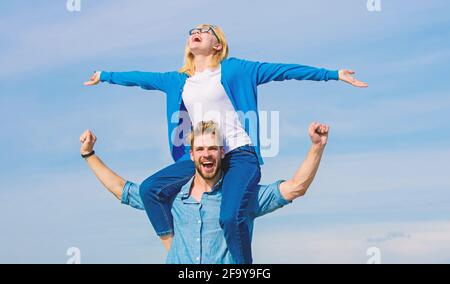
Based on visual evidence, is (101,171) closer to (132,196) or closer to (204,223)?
(132,196)

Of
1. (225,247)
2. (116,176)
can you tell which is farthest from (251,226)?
(116,176)

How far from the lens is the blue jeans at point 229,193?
5.94 m

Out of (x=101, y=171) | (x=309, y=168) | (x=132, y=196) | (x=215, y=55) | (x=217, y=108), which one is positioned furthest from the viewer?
(x=101, y=171)

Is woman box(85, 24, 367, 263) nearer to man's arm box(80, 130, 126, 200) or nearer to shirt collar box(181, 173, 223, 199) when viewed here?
shirt collar box(181, 173, 223, 199)

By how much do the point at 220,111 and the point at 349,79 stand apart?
46.2 inches

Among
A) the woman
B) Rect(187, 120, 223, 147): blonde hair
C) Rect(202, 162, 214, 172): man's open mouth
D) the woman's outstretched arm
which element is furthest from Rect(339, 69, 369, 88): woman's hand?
the woman's outstretched arm

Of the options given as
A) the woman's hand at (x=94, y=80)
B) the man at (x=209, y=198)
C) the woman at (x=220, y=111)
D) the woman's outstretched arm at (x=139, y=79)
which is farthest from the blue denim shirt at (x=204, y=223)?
the woman's hand at (x=94, y=80)

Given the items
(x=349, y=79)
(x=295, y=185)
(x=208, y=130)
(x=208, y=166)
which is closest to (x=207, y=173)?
(x=208, y=166)

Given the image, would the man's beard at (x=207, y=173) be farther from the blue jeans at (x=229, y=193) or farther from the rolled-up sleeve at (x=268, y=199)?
the rolled-up sleeve at (x=268, y=199)

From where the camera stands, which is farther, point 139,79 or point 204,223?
point 139,79

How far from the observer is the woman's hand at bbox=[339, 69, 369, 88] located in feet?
19.8

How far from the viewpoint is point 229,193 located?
598 cm

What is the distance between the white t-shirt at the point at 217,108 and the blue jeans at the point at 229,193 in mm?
107
